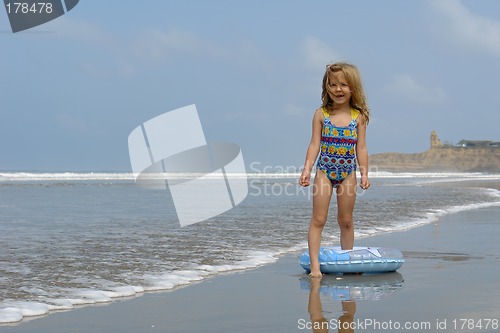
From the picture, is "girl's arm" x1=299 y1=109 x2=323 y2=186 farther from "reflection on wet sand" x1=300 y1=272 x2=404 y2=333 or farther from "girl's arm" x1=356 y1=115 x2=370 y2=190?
"reflection on wet sand" x1=300 y1=272 x2=404 y2=333

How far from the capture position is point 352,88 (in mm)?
5980

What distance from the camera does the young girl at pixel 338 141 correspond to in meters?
5.99

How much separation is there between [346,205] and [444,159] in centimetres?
11860

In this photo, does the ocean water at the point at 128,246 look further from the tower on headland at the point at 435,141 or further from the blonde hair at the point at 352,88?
the tower on headland at the point at 435,141

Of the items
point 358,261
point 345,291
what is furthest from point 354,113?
point 345,291

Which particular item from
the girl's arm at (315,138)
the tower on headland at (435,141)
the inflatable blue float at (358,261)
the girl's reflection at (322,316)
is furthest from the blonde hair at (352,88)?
the tower on headland at (435,141)

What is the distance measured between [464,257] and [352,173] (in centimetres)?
155

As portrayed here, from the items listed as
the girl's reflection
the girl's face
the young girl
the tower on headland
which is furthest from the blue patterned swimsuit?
the tower on headland

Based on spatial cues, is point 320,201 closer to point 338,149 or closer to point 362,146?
point 338,149

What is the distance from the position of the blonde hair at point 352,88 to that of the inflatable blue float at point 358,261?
3.82 ft

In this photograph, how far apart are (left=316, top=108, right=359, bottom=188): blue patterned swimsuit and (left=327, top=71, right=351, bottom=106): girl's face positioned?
0.14 metres

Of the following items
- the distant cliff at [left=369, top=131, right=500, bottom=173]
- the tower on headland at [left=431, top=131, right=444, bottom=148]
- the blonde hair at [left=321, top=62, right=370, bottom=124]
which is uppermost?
the blonde hair at [left=321, top=62, right=370, bottom=124]

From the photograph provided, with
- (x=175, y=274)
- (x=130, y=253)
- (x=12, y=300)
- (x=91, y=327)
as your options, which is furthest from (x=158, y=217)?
(x=91, y=327)

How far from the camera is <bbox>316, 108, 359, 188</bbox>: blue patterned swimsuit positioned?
6.03 meters
